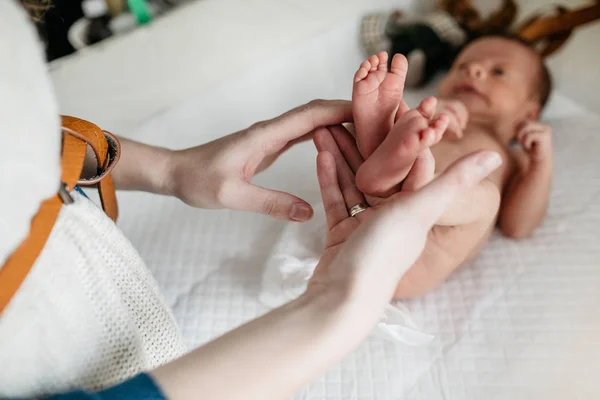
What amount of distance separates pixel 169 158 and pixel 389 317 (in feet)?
1.40

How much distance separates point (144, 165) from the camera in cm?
70

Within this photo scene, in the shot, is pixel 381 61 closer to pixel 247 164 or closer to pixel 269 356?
pixel 247 164

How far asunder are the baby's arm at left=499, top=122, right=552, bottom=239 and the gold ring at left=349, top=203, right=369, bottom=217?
0.41 m

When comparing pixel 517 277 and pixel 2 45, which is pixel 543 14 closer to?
pixel 517 277

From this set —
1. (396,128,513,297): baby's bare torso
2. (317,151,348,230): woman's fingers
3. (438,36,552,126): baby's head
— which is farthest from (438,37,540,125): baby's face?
(317,151,348,230): woman's fingers

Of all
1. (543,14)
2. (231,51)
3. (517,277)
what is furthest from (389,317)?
(543,14)

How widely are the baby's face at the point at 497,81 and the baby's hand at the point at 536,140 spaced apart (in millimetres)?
134

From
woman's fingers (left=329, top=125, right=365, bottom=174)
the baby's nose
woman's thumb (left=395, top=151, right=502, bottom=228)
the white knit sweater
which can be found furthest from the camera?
the baby's nose

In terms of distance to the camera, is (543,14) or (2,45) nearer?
(2,45)

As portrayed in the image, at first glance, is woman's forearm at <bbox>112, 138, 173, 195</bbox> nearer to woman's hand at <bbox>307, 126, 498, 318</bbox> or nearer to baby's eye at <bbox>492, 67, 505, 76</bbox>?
woman's hand at <bbox>307, 126, 498, 318</bbox>

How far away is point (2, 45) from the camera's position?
0.31m

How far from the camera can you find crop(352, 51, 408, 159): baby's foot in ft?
2.02

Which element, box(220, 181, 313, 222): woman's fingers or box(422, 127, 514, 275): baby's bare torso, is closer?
box(220, 181, 313, 222): woman's fingers

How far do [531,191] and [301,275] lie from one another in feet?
1.51
